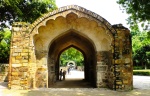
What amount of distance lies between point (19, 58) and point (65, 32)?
9.52 feet

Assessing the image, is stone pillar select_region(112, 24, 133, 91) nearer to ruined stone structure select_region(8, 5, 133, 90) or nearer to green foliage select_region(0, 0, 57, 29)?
ruined stone structure select_region(8, 5, 133, 90)

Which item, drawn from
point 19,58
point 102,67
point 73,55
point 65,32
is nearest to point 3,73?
point 19,58

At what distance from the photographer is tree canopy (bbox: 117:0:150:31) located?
927cm

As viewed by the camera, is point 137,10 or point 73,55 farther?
point 73,55

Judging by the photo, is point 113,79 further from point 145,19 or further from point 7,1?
point 7,1

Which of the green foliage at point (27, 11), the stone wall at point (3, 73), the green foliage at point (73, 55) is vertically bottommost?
the stone wall at point (3, 73)

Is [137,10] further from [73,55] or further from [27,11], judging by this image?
[73,55]

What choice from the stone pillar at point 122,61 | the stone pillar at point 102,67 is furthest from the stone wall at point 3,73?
the stone pillar at point 122,61

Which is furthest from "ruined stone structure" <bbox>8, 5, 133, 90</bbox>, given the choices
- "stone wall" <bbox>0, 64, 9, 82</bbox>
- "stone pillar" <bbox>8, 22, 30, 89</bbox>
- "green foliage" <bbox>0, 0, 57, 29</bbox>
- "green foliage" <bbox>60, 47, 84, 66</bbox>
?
"green foliage" <bbox>60, 47, 84, 66</bbox>

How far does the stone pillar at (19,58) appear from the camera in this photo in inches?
421

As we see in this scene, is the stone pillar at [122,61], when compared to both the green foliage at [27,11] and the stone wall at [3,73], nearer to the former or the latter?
the stone wall at [3,73]

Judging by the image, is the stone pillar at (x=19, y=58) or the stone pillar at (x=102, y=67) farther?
the stone pillar at (x=102, y=67)

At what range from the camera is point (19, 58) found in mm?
10875

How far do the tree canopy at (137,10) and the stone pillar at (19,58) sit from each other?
492 cm
